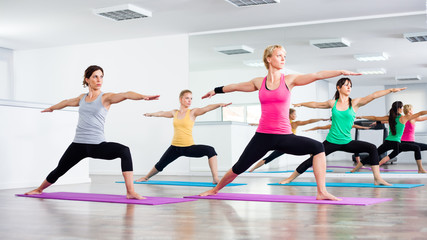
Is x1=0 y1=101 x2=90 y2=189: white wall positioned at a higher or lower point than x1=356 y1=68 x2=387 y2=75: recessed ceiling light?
lower

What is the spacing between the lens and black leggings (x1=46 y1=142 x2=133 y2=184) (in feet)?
14.0

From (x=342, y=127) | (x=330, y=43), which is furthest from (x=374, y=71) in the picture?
(x=342, y=127)

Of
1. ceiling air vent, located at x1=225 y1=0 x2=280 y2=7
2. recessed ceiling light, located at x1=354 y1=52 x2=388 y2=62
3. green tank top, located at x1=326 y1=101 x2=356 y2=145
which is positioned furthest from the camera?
recessed ceiling light, located at x1=354 y1=52 x2=388 y2=62

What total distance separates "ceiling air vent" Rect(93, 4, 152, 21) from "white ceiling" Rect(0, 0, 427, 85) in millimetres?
97

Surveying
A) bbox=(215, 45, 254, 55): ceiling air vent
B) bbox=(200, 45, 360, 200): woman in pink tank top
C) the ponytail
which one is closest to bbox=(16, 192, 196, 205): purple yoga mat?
bbox=(200, 45, 360, 200): woman in pink tank top

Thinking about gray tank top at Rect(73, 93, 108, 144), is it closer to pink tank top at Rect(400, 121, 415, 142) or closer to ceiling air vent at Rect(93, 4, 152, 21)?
ceiling air vent at Rect(93, 4, 152, 21)

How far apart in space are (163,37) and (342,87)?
4295 millimetres

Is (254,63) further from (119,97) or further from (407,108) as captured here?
(119,97)

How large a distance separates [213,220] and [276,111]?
1158 mm

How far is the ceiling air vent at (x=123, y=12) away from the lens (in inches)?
281

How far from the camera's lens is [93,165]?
30.4 feet

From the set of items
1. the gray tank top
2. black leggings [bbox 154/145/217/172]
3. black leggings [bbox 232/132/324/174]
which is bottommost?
black leggings [bbox 154/145/217/172]

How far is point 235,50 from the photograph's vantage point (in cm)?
838

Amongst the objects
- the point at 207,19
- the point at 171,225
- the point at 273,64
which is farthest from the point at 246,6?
the point at 171,225
